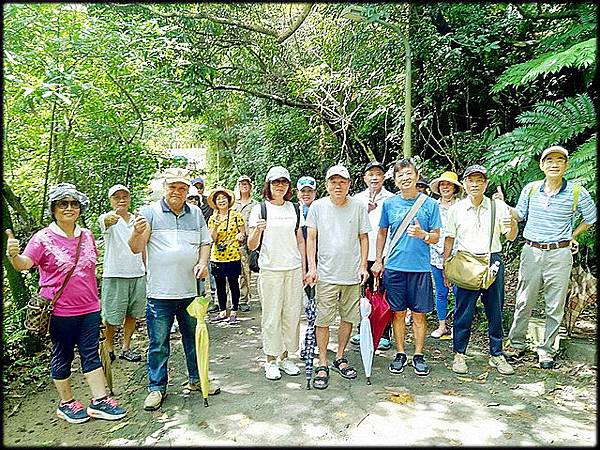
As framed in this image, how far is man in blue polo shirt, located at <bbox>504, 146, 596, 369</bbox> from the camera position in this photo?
14.6 ft

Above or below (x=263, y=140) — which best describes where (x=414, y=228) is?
below

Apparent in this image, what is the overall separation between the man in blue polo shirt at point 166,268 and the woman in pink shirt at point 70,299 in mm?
377

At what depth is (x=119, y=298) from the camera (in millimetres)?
4676

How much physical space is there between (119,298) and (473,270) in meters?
3.22

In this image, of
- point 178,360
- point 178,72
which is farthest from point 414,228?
point 178,72

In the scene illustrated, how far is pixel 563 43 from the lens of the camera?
5836mm

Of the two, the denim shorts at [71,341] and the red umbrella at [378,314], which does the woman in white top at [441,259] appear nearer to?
the red umbrella at [378,314]

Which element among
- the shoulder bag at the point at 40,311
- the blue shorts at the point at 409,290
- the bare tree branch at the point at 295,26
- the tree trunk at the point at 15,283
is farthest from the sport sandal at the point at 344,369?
the bare tree branch at the point at 295,26

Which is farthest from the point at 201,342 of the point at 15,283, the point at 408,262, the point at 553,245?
the point at 553,245

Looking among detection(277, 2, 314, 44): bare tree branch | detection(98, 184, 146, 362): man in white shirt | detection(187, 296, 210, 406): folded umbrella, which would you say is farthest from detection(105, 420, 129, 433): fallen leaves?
detection(277, 2, 314, 44): bare tree branch

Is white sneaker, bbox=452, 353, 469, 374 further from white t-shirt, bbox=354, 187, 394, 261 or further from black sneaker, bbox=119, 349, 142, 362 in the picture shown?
black sneaker, bbox=119, 349, 142, 362

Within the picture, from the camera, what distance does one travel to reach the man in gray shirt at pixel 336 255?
4396 millimetres

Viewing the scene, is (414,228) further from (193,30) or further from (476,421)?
(193,30)

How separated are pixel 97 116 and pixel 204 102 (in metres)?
2.71
